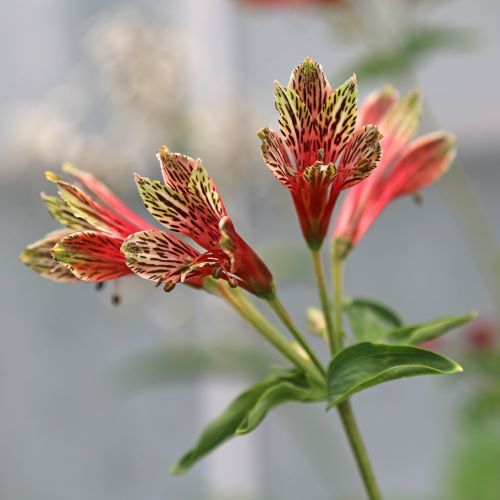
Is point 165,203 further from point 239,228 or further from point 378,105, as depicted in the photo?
point 239,228

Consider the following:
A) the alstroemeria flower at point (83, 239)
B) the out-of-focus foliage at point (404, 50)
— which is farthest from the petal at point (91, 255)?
the out-of-focus foliage at point (404, 50)

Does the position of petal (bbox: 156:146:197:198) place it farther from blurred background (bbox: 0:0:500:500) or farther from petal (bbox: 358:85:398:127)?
blurred background (bbox: 0:0:500:500)

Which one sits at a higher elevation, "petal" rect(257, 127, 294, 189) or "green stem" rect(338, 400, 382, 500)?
"petal" rect(257, 127, 294, 189)

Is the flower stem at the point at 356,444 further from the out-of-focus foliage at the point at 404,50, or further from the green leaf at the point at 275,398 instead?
the out-of-focus foliage at the point at 404,50

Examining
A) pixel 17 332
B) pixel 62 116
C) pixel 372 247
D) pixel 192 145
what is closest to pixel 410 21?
pixel 192 145

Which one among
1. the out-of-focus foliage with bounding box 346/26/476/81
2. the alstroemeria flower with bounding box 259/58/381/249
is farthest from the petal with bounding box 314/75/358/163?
the out-of-focus foliage with bounding box 346/26/476/81

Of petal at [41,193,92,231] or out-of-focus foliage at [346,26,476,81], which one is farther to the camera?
out-of-focus foliage at [346,26,476,81]
